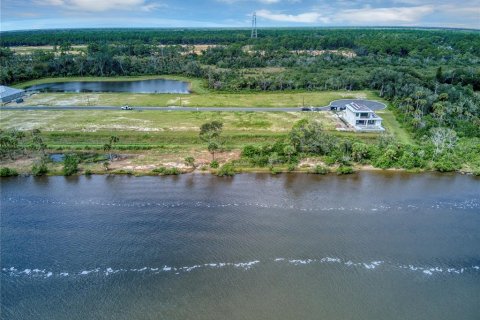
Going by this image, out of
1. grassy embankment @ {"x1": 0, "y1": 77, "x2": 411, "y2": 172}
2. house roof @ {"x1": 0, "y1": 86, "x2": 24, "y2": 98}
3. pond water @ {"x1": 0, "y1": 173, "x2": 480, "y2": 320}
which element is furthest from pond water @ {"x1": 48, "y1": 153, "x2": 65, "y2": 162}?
house roof @ {"x1": 0, "y1": 86, "x2": 24, "y2": 98}

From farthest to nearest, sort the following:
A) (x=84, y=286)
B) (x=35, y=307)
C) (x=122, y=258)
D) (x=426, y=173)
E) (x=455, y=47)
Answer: (x=455, y=47), (x=426, y=173), (x=122, y=258), (x=84, y=286), (x=35, y=307)

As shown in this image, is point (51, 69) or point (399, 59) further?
point (399, 59)

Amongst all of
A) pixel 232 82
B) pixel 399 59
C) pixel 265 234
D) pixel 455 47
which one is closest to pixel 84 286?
pixel 265 234

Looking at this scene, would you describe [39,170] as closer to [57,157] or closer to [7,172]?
[7,172]

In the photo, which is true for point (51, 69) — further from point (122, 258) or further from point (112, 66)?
point (122, 258)

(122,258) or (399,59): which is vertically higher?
(399,59)

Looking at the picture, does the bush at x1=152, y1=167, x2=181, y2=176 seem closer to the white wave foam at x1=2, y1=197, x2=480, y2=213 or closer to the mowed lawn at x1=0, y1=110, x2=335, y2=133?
the white wave foam at x1=2, y1=197, x2=480, y2=213
